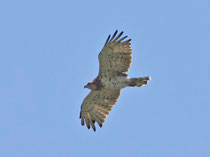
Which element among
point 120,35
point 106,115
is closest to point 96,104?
point 106,115

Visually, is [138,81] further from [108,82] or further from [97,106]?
[97,106]

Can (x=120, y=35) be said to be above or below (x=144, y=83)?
above

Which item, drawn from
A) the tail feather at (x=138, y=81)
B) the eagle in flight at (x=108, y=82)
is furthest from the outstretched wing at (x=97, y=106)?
the tail feather at (x=138, y=81)

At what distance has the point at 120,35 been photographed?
17.3m

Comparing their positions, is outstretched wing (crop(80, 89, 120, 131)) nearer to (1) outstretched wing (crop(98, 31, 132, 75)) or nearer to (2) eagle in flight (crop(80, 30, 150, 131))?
(2) eagle in flight (crop(80, 30, 150, 131))

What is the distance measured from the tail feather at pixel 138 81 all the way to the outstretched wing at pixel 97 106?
1.18 metres

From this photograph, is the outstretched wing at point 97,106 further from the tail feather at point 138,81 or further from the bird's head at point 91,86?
the tail feather at point 138,81

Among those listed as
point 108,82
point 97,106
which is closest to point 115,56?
point 108,82

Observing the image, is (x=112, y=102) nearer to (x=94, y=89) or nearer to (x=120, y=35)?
(x=94, y=89)

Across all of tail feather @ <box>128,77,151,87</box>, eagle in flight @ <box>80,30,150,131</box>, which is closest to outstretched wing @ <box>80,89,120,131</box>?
eagle in flight @ <box>80,30,150,131</box>

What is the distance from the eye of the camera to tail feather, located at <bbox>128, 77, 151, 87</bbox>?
1739cm

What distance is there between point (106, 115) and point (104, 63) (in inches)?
91.4

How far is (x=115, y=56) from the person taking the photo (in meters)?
17.4

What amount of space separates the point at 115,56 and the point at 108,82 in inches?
40.8
